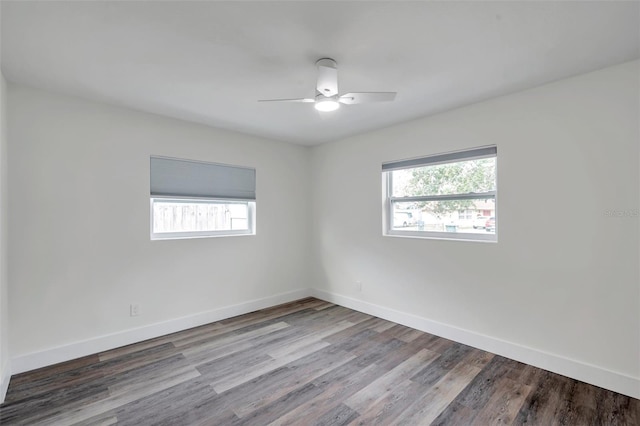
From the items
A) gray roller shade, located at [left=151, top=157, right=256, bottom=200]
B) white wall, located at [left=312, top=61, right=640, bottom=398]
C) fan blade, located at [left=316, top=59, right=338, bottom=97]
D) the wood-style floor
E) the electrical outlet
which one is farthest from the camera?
gray roller shade, located at [left=151, top=157, right=256, bottom=200]

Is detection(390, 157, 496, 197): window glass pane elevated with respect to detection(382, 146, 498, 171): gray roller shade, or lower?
lower

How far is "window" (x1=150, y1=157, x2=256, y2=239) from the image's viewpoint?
337cm

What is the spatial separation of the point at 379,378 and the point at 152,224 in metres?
2.80

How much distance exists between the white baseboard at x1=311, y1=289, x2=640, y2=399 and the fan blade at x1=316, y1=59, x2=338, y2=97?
8.75ft

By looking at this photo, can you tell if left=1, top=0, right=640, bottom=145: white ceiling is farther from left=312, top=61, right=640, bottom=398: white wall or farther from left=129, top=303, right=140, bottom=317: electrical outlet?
left=129, top=303, right=140, bottom=317: electrical outlet

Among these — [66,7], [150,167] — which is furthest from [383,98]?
[150,167]

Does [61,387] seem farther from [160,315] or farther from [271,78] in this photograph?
[271,78]

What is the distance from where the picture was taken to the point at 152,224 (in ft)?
10.9

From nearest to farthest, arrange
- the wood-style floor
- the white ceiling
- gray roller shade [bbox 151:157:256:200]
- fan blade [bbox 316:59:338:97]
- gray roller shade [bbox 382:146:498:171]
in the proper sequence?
the white ceiling < the wood-style floor < fan blade [bbox 316:59:338:97] < gray roller shade [bbox 382:146:498:171] < gray roller shade [bbox 151:157:256:200]

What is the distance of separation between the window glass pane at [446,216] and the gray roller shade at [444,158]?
1.46ft

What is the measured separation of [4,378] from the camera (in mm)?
2246

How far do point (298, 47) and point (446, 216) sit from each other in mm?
2354

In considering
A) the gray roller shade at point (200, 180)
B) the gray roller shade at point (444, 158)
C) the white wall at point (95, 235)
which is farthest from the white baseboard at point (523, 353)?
the gray roller shade at point (200, 180)

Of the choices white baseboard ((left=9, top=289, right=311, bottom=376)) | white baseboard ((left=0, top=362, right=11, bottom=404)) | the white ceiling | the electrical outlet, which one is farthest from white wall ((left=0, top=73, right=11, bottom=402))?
the electrical outlet
